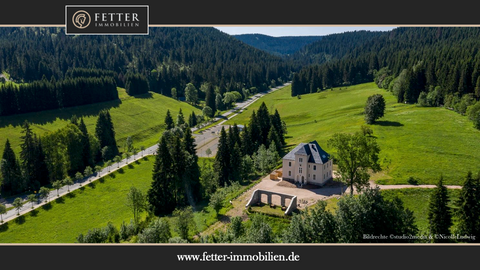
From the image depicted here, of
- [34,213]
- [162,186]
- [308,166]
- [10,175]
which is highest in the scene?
[308,166]

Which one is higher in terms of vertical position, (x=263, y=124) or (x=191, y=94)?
(x=191, y=94)

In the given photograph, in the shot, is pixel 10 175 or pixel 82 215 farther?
pixel 10 175

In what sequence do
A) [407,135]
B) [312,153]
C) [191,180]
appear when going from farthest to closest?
[407,135] < [191,180] < [312,153]

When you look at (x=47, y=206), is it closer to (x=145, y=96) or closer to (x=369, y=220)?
(x=369, y=220)

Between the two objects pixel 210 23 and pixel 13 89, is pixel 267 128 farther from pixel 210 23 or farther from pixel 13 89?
pixel 13 89

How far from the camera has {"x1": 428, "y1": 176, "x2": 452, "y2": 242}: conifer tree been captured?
37188 mm

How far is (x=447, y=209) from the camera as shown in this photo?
37.7 m

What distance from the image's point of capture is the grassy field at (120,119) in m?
105

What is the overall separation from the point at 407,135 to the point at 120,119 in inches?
3751

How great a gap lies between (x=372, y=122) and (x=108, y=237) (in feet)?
227
